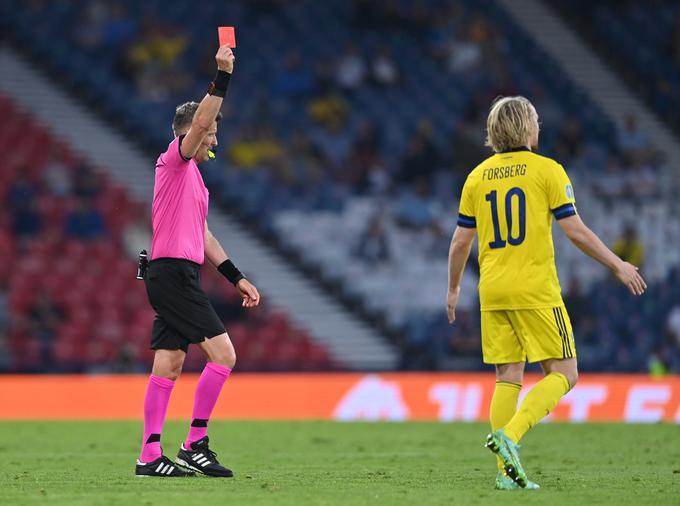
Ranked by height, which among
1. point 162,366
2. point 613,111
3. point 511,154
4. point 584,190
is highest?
point 613,111

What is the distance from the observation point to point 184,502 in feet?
21.3

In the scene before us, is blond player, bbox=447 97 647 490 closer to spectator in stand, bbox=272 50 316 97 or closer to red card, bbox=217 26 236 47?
red card, bbox=217 26 236 47

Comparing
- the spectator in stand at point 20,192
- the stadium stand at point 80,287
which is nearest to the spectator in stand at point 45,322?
the stadium stand at point 80,287

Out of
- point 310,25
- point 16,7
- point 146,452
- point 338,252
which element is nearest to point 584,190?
point 338,252

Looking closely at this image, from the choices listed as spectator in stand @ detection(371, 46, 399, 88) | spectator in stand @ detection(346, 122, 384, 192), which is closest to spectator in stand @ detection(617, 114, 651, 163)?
spectator in stand @ detection(371, 46, 399, 88)

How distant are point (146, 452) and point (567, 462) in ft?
10.8

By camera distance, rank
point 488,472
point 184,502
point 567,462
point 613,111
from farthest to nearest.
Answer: point 613,111 < point 567,462 < point 488,472 < point 184,502

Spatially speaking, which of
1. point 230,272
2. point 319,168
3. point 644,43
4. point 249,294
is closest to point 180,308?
point 249,294

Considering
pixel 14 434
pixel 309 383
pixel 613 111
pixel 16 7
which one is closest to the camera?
pixel 14 434

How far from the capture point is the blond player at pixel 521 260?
23.9 ft

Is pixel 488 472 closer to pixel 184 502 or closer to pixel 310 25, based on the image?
pixel 184 502

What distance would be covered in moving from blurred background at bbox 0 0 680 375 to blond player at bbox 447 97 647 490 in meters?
10.2

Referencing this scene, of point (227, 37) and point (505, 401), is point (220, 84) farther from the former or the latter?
point (505, 401)

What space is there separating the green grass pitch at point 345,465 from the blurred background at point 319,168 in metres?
4.10
